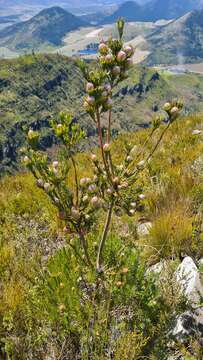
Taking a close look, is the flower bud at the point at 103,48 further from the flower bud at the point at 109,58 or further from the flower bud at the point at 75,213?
the flower bud at the point at 75,213

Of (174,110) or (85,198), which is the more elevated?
(174,110)

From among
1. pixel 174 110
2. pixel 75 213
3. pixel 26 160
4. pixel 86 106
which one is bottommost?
pixel 75 213

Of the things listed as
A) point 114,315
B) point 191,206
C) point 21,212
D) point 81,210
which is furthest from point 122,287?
point 21,212

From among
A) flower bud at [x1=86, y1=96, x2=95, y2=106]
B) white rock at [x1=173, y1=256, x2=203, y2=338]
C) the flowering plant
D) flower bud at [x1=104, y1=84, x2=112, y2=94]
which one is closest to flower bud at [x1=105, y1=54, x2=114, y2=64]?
the flowering plant

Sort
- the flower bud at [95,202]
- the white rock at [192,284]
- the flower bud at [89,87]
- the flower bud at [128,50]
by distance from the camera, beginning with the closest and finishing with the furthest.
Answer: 1. the flower bud at [89,87]
2. the flower bud at [128,50]
3. the flower bud at [95,202]
4. the white rock at [192,284]

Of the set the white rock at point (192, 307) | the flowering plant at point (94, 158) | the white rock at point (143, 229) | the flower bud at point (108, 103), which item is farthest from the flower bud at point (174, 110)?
the white rock at point (143, 229)

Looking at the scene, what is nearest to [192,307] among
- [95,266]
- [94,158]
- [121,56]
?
[95,266]

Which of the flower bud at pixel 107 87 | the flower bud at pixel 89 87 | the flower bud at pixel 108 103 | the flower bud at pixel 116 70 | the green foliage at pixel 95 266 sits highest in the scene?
the flower bud at pixel 116 70

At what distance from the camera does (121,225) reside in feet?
18.1

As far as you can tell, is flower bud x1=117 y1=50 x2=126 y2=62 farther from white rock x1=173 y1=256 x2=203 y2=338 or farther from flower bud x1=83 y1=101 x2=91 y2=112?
white rock x1=173 y1=256 x2=203 y2=338

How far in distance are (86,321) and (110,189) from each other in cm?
111

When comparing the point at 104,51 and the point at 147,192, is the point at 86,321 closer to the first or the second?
the point at 104,51

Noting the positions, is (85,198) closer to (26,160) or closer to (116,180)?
(116,180)

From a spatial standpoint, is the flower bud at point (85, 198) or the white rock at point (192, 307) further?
→ the white rock at point (192, 307)
